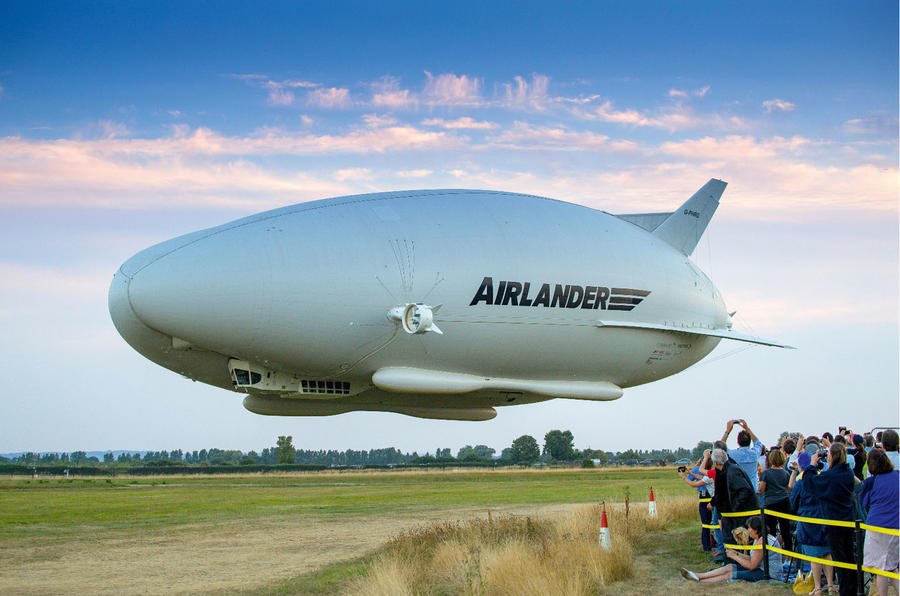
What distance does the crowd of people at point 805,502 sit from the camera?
11242mm

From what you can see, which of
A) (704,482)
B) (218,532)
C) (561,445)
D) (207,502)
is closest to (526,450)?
(561,445)

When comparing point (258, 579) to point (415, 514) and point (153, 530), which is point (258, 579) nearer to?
point (153, 530)

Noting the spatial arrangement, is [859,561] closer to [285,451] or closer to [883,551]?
[883,551]

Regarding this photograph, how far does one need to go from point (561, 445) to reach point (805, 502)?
146 metres

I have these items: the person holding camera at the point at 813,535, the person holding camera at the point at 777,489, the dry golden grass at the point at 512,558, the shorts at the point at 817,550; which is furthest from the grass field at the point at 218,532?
the shorts at the point at 817,550

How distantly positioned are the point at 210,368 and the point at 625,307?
9.11 m

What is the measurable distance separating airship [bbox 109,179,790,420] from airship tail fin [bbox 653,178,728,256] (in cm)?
248

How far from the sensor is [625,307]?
65.8 feet

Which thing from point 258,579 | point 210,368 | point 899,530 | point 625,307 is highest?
point 625,307

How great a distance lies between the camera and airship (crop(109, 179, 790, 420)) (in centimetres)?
1647

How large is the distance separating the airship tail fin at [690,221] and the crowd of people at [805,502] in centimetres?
750

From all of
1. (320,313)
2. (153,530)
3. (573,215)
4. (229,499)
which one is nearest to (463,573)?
(320,313)

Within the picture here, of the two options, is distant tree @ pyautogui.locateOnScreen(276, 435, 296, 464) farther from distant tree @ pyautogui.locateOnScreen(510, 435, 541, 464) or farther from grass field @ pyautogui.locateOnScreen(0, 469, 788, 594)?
grass field @ pyautogui.locateOnScreen(0, 469, 788, 594)

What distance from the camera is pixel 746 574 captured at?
14.7m
